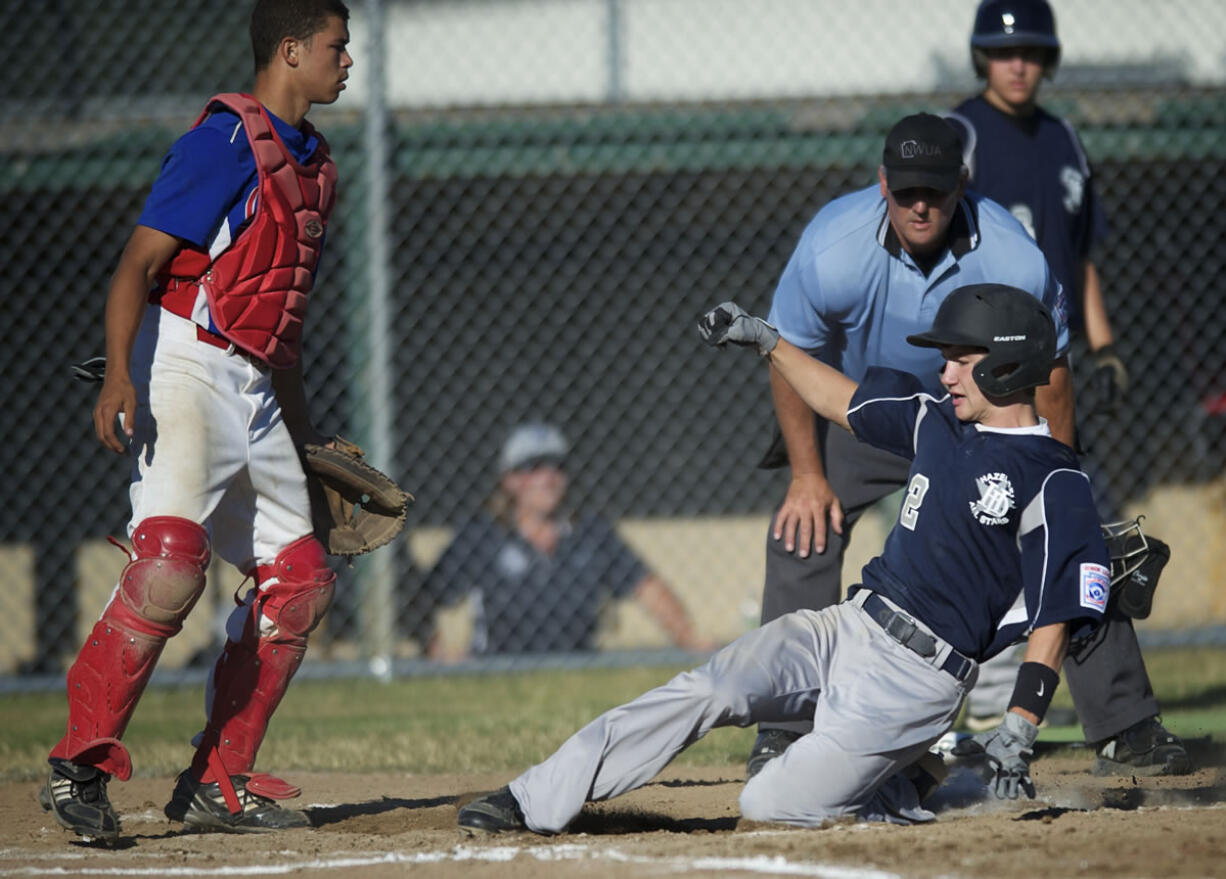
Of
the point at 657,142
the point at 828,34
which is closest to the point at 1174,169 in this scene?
the point at 828,34

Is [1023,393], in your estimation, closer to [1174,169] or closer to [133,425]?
[133,425]

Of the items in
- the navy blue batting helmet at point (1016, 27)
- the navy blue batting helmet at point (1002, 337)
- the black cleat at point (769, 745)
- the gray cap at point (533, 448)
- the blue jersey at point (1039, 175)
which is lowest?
the black cleat at point (769, 745)

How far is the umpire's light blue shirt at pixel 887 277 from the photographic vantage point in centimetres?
425

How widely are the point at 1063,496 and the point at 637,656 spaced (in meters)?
4.30

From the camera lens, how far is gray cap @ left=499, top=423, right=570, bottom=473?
8172 millimetres

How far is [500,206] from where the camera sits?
877cm

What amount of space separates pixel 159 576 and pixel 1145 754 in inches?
107

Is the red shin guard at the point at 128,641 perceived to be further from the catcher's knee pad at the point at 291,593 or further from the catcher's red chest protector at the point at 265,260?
the catcher's red chest protector at the point at 265,260

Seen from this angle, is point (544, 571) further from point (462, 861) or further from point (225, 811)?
point (462, 861)

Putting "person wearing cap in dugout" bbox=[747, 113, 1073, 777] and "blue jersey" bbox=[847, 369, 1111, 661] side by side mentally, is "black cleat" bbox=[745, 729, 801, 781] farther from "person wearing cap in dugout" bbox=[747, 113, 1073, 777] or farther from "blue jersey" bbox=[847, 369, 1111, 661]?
"blue jersey" bbox=[847, 369, 1111, 661]

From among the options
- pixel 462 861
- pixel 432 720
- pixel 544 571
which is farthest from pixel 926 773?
pixel 544 571

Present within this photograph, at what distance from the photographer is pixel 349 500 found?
13.6 ft

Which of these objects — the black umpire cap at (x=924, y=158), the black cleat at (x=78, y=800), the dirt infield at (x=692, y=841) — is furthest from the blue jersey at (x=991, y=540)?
the black cleat at (x=78, y=800)

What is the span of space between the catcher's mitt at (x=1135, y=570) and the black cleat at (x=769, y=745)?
3.28 feet
